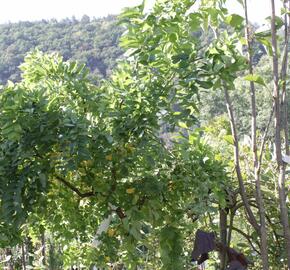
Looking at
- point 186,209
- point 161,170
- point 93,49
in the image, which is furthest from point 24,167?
point 93,49

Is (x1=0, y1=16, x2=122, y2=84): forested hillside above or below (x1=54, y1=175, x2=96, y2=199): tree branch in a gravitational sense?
above

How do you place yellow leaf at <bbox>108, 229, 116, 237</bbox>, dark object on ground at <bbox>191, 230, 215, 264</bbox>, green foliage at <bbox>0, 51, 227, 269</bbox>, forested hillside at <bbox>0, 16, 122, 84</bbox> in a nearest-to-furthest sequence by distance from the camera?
green foliage at <bbox>0, 51, 227, 269</bbox>
dark object on ground at <bbox>191, 230, 215, 264</bbox>
yellow leaf at <bbox>108, 229, 116, 237</bbox>
forested hillside at <bbox>0, 16, 122, 84</bbox>

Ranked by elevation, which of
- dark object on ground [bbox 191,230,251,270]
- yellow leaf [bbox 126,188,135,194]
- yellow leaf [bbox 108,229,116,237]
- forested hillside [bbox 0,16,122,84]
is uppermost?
forested hillside [bbox 0,16,122,84]

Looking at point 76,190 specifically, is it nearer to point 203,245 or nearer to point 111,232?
point 111,232

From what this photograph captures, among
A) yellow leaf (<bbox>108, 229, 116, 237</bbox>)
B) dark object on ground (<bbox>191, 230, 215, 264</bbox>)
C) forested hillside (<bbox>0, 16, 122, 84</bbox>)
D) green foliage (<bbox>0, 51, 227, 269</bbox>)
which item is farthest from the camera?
forested hillside (<bbox>0, 16, 122, 84</bbox>)

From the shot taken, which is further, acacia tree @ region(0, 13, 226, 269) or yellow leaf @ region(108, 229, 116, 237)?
yellow leaf @ region(108, 229, 116, 237)

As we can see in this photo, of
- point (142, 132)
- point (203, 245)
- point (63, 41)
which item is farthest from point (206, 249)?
point (63, 41)

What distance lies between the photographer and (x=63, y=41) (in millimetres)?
52062

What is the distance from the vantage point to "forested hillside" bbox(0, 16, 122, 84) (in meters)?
47.6

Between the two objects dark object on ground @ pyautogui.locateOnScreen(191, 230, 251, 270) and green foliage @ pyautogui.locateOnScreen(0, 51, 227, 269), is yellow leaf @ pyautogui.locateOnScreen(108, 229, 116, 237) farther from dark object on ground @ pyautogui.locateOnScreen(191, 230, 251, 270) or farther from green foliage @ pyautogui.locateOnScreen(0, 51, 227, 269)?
dark object on ground @ pyautogui.locateOnScreen(191, 230, 251, 270)

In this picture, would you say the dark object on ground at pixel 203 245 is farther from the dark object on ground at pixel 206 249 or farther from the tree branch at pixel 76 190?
the tree branch at pixel 76 190

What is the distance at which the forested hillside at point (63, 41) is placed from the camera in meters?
47.6

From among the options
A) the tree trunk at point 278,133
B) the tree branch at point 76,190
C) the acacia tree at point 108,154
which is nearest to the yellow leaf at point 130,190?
the acacia tree at point 108,154

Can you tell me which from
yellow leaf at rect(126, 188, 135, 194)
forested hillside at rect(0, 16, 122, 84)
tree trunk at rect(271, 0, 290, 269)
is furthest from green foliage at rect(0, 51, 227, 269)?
forested hillside at rect(0, 16, 122, 84)
